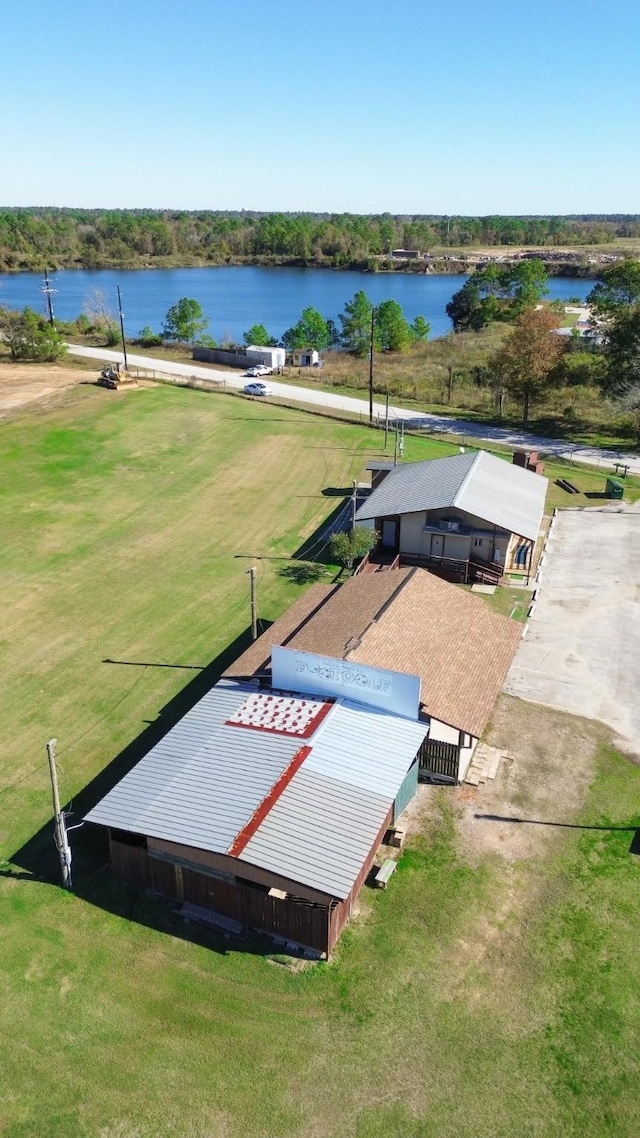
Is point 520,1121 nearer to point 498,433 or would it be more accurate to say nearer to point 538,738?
point 538,738

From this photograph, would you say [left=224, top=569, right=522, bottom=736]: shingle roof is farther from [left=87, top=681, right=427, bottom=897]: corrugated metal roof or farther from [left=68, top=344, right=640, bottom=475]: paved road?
[left=68, top=344, right=640, bottom=475]: paved road

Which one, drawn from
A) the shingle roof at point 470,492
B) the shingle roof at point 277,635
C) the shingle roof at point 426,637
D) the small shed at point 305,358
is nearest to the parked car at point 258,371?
the small shed at point 305,358

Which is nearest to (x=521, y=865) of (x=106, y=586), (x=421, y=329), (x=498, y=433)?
(x=106, y=586)

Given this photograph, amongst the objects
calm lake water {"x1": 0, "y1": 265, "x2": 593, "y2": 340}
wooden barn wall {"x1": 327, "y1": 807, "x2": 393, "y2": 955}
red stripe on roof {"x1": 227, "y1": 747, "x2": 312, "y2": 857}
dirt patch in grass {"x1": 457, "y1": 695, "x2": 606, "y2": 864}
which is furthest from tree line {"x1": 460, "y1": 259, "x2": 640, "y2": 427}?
calm lake water {"x1": 0, "y1": 265, "x2": 593, "y2": 340}

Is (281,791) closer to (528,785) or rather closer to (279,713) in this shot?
(279,713)

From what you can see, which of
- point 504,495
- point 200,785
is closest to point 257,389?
point 504,495
